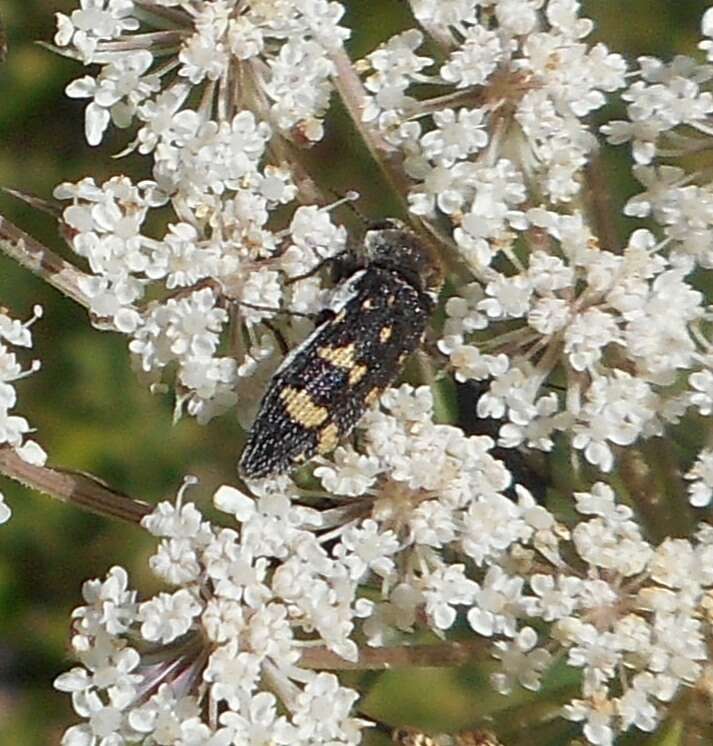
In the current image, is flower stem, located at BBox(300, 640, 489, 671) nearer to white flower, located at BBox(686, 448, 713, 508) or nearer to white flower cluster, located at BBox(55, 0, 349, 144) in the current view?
white flower, located at BBox(686, 448, 713, 508)

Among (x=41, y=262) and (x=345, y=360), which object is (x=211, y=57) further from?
(x=345, y=360)

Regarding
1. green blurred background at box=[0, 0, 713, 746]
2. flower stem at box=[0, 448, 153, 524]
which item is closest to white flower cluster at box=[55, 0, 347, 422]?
flower stem at box=[0, 448, 153, 524]

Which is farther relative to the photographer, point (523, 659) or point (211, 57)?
point (211, 57)

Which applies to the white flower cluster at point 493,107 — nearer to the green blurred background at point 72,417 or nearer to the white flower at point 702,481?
the white flower at point 702,481

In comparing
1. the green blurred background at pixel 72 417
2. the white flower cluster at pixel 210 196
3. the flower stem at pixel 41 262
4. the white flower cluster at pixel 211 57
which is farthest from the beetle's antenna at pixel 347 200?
the green blurred background at pixel 72 417

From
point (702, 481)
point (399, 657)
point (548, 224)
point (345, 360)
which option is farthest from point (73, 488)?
point (702, 481)

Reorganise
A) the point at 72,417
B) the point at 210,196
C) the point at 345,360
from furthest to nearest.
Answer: the point at 72,417 → the point at 210,196 → the point at 345,360

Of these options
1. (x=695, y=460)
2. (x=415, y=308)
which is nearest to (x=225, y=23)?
(x=415, y=308)
